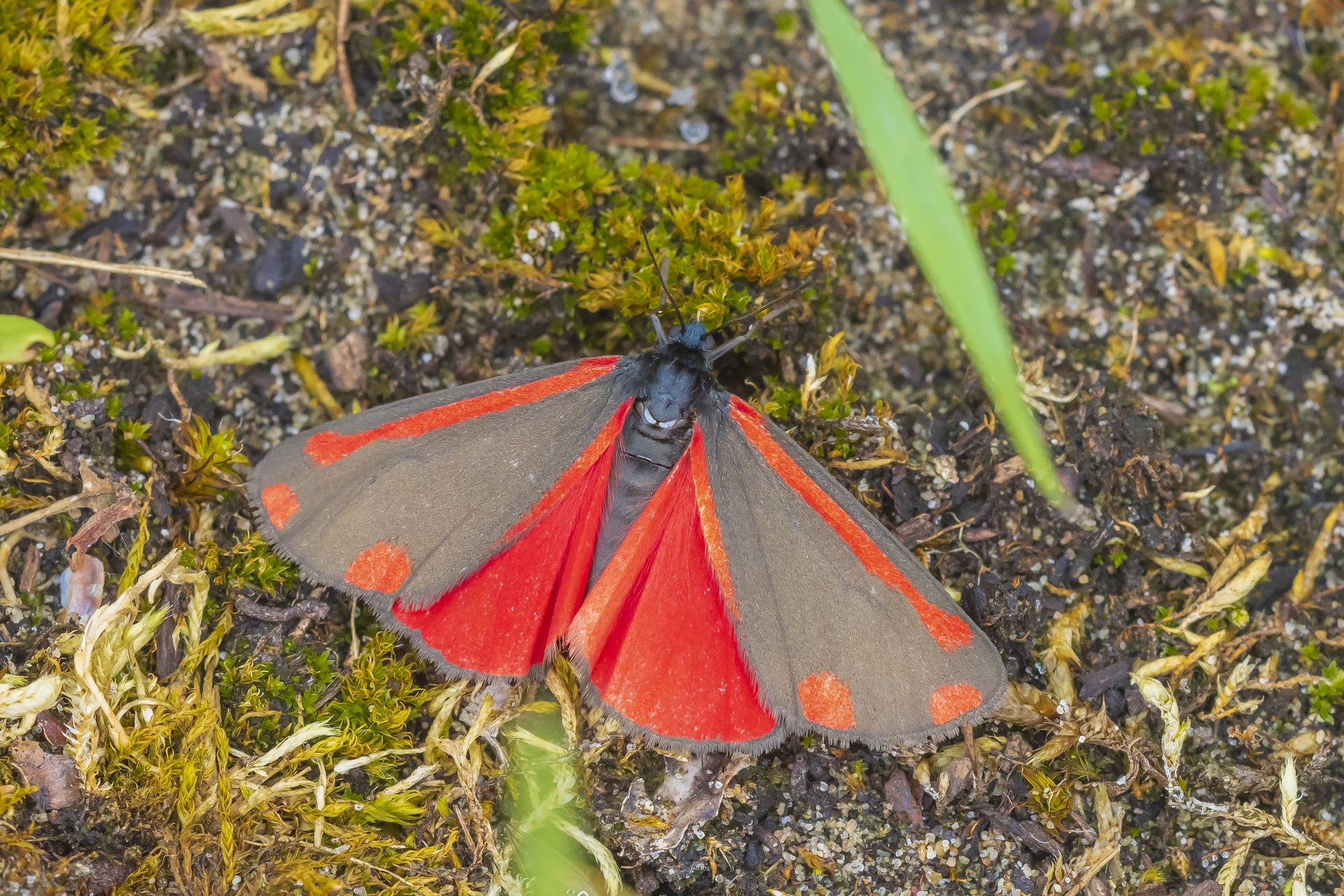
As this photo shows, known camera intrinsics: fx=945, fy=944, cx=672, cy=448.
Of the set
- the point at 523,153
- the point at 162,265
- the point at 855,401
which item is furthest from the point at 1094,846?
the point at 162,265

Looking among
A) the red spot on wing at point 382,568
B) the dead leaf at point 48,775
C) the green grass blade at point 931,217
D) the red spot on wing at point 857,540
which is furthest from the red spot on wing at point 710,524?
the dead leaf at point 48,775

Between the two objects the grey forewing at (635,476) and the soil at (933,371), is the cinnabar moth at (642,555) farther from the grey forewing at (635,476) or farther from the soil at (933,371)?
the soil at (933,371)

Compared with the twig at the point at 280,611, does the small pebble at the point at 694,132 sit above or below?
above

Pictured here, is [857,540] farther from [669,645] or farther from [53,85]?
[53,85]

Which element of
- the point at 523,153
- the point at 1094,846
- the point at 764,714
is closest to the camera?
the point at 764,714

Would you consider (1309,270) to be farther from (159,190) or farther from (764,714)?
(159,190)

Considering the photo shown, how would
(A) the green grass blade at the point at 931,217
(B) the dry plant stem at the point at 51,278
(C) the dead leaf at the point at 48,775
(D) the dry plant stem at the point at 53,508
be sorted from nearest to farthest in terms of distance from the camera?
1. (A) the green grass blade at the point at 931,217
2. (C) the dead leaf at the point at 48,775
3. (D) the dry plant stem at the point at 53,508
4. (B) the dry plant stem at the point at 51,278

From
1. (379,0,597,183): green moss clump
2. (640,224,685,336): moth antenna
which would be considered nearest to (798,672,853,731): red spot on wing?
(640,224,685,336): moth antenna
